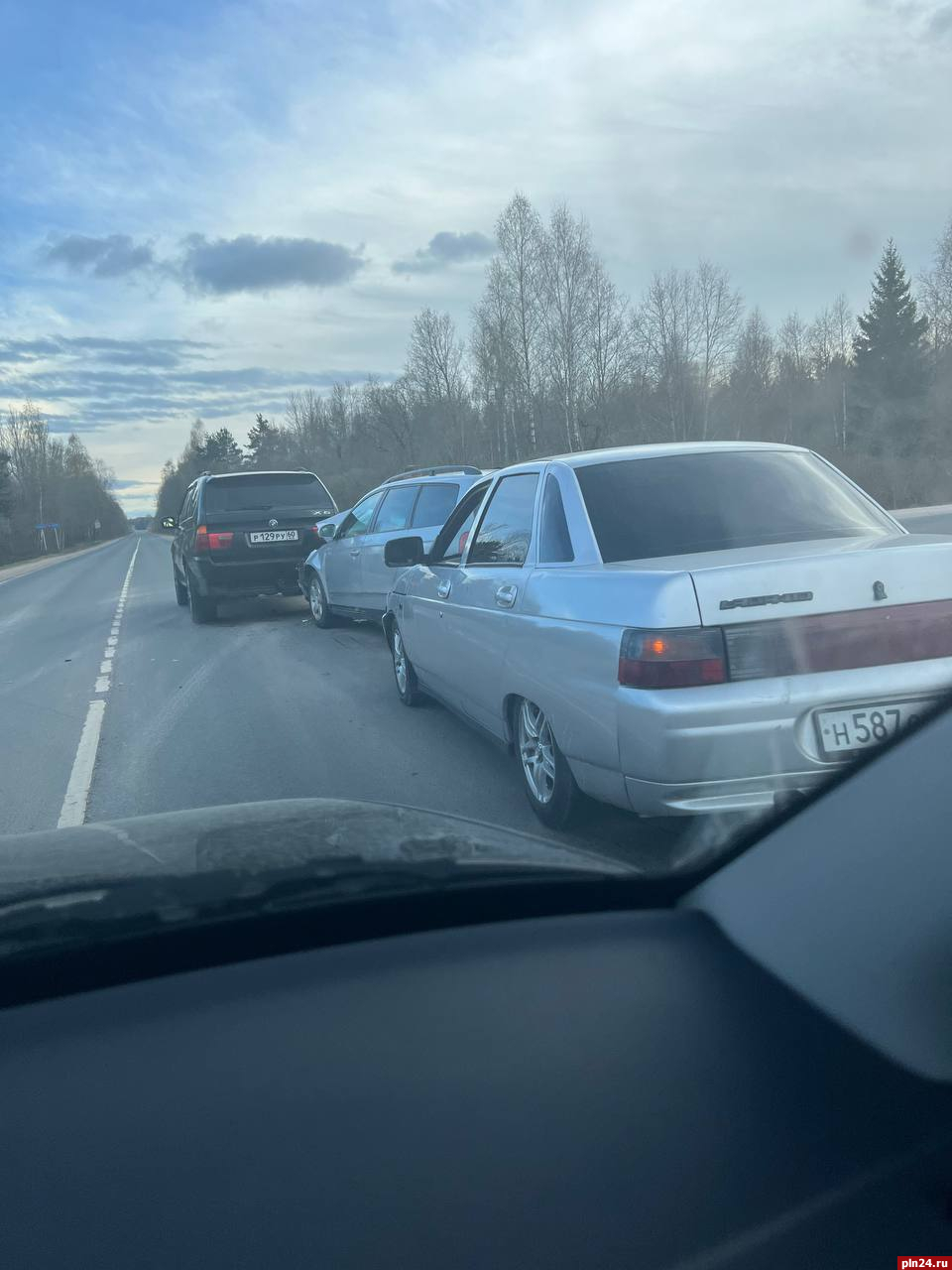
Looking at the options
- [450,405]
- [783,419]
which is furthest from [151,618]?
[450,405]

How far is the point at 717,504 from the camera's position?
446cm

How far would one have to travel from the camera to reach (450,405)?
63.5m

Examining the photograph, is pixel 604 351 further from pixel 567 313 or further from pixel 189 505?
pixel 189 505

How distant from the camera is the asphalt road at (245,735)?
5359mm

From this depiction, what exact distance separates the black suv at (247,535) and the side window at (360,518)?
5.55 feet

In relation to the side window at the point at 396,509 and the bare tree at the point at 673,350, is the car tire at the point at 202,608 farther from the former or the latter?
the bare tree at the point at 673,350

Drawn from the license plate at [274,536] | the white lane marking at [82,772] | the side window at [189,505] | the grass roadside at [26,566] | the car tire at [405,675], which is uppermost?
the side window at [189,505]

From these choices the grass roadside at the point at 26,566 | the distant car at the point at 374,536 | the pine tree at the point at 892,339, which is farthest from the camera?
the grass roadside at the point at 26,566

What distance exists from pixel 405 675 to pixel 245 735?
129 cm

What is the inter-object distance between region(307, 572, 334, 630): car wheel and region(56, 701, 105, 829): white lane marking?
14.3 feet

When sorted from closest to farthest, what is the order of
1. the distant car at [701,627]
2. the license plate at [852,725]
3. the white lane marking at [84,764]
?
the license plate at [852,725] → the distant car at [701,627] → the white lane marking at [84,764]

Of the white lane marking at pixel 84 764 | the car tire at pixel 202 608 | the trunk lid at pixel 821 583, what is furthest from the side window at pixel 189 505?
the trunk lid at pixel 821 583

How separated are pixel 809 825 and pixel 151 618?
47.8 ft

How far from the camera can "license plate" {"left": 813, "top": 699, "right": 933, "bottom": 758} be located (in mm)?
3232
